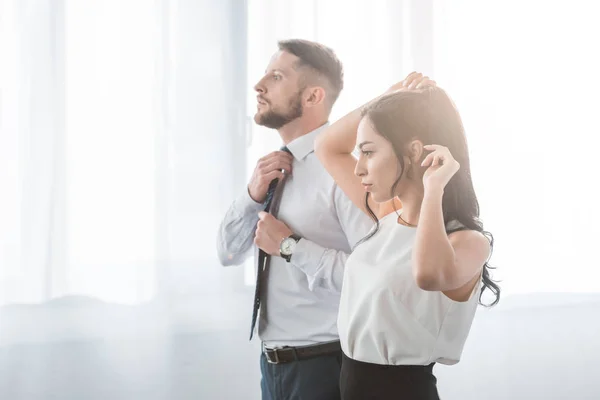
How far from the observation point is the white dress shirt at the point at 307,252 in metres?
1.39

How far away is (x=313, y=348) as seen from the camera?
1.43 m

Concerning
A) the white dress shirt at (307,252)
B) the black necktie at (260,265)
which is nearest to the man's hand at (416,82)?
the white dress shirt at (307,252)

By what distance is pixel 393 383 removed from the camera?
0.97m

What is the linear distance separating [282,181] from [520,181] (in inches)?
46.6

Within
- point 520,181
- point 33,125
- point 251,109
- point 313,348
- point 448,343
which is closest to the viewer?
point 448,343

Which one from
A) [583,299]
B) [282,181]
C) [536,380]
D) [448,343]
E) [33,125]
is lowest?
[536,380]

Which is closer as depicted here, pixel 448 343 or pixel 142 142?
pixel 448 343

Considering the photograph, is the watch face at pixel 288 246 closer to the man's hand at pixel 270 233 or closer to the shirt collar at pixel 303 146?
the man's hand at pixel 270 233

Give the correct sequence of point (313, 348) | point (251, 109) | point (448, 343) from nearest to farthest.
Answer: point (448, 343) → point (313, 348) → point (251, 109)

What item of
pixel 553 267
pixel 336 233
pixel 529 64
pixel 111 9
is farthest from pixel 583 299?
pixel 111 9

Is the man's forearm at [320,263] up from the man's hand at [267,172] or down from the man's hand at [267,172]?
down

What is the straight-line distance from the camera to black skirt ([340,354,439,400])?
964 mm

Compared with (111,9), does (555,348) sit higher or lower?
lower

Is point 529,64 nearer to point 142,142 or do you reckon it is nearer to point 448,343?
point 142,142
